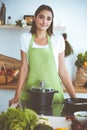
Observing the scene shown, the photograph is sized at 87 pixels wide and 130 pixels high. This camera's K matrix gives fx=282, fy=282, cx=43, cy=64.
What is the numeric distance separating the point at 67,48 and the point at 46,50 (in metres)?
1.16

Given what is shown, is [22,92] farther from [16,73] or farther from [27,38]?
[16,73]

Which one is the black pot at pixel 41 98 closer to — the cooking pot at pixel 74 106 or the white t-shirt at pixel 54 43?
the cooking pot at pixel 74 106

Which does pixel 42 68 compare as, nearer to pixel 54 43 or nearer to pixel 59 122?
pixel 54 43

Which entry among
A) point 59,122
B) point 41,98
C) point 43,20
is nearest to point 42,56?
point 43,20

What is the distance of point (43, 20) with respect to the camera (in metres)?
2.05

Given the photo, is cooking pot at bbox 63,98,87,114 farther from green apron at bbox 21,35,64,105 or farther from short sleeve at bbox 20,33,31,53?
short sleeve at bbox 20,33,31,53

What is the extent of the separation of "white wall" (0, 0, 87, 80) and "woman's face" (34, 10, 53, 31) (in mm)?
1203

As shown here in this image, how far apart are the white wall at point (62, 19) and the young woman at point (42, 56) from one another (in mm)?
1173

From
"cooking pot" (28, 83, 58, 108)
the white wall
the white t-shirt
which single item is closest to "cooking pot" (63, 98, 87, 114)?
"cooking pot" (28, 83, 58, 108)

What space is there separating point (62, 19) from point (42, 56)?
1208 millimetres

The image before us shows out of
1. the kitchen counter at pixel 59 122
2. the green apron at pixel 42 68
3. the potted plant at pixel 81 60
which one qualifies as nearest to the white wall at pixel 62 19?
the potted plant at pixel 81 60

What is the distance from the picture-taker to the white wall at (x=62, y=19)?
10.8ft

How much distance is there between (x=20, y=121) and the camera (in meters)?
1.04

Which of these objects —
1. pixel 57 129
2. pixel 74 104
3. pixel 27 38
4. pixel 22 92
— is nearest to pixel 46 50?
pixel 27 38
